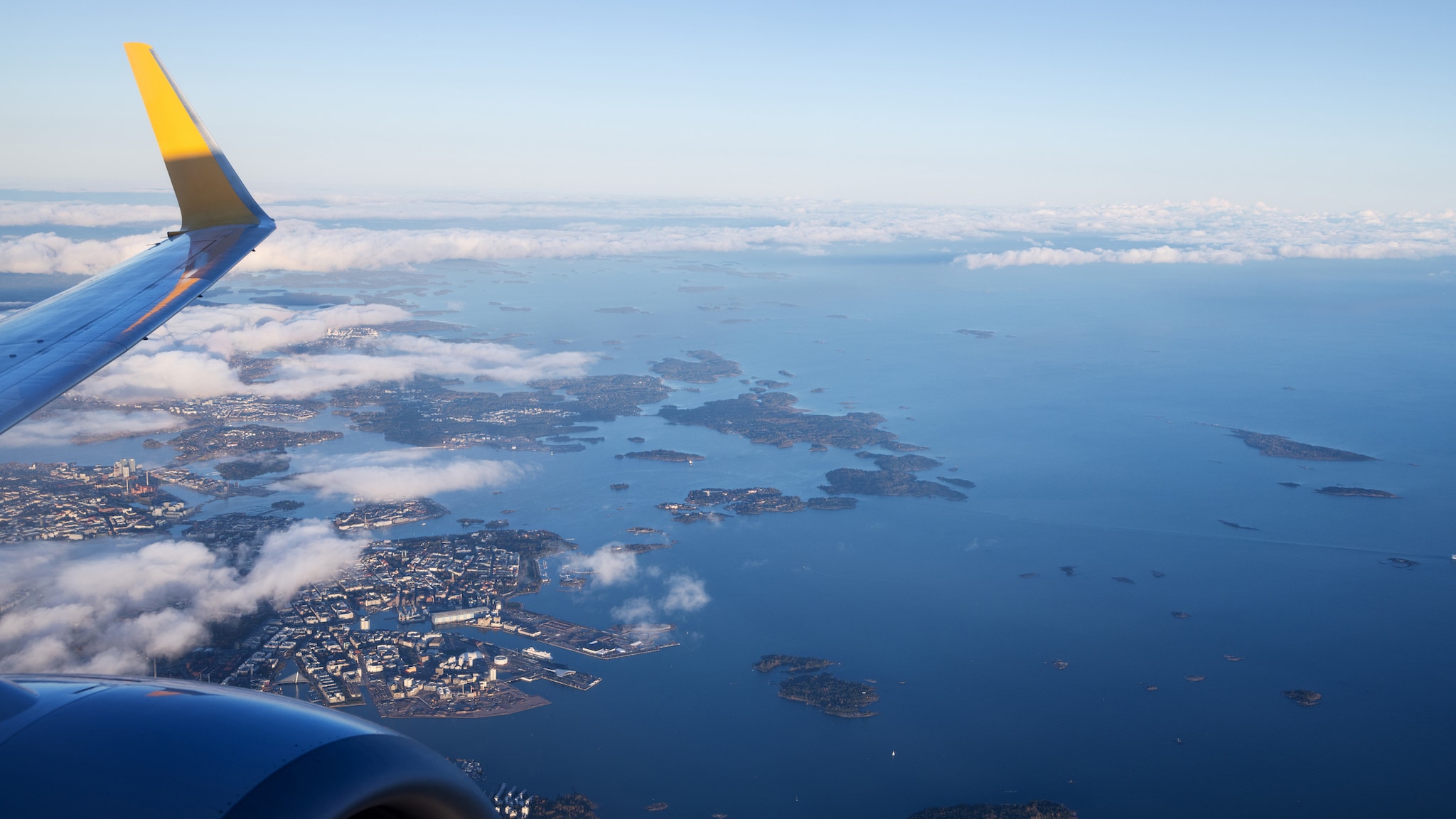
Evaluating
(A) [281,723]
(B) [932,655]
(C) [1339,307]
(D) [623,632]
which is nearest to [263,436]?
(D) [623,632]

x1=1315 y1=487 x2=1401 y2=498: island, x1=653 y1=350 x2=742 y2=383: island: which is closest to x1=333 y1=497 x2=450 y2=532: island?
x1=653 y1=350 x2=742 y2=383: island

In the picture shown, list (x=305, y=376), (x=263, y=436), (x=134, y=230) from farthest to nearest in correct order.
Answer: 1. (x=134, y=230)
2. (x=305, y=376)
3. (x=263, y=436)

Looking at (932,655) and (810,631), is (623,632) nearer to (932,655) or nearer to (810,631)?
(810,631)

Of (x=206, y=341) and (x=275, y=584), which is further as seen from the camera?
Answer: (x=206, y=341)

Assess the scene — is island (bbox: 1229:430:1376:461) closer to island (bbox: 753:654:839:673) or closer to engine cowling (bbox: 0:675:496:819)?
island (bbox: 753:654:839:673)

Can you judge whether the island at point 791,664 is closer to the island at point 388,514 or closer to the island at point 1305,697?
the island at point 1305,697

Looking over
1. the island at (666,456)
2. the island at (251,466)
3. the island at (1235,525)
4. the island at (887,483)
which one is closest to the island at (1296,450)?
the island at (1235,525)

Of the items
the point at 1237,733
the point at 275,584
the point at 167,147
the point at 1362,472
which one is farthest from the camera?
the point at 1362,472

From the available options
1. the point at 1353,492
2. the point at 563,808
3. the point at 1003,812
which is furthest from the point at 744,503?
the point at 1353,492
